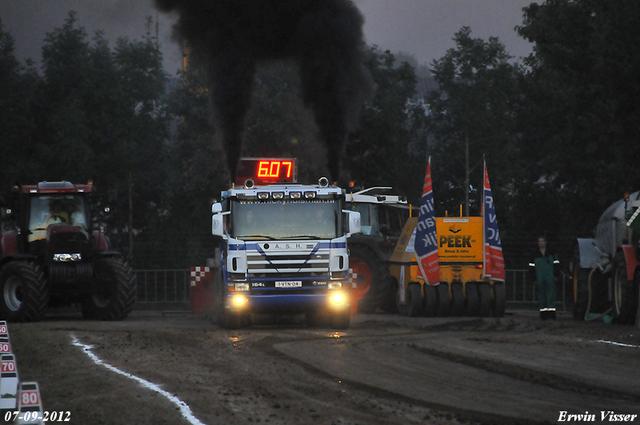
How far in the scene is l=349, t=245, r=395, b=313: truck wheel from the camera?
22.0m

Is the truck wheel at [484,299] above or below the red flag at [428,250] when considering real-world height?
below

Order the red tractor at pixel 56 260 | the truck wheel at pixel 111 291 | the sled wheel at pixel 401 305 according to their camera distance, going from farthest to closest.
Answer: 1. the sled wheel at pixel 401 305
2. the truck wheel at pixel 111 291
3. the red tractor at pixel 56 260

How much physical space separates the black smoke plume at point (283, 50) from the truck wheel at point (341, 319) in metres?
5.85

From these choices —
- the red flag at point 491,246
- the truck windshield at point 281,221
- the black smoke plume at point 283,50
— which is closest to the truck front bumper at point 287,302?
the truck windshield at point 281,221

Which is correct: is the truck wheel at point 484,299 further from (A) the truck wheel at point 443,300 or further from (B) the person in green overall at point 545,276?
(B) the person in green overall at point 545,276

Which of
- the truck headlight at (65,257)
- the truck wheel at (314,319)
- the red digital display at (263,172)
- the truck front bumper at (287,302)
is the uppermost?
the red digital display at (263,172)

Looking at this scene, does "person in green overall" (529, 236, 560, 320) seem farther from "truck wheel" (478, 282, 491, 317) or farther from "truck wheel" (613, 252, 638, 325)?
"truck wheel" (613, 252, 638, 325)

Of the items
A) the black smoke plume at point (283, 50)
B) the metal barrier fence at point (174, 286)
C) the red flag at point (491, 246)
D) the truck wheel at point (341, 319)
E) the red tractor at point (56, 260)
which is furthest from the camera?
the metal barrier fence at point (174, 286)

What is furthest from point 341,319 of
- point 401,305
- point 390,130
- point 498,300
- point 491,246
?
point 390,130

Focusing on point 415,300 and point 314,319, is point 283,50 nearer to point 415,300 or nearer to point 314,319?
point 415,300

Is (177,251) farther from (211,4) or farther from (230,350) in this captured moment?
(230,350)

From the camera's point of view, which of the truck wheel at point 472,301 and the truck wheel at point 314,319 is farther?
the truck wheel at point 472,301

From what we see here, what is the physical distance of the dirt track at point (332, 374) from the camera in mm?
8711

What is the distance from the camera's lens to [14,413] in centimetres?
827
